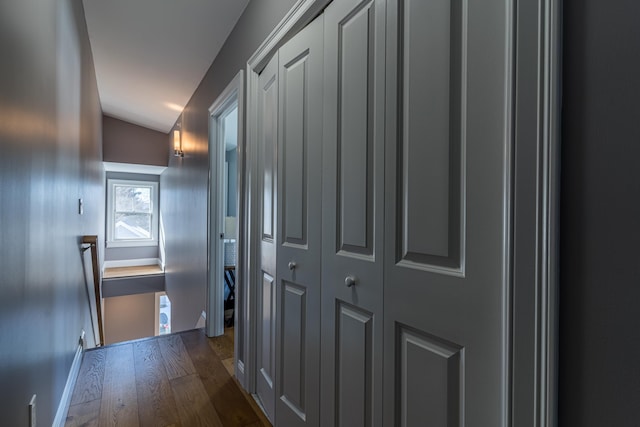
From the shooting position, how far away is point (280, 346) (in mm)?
1586

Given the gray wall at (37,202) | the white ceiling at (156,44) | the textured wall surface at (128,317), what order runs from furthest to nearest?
the textured wall surface at (128,317), the white ceiling at (156,44), the gray wall at (37,202)

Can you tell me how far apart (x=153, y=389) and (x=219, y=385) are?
1.34 feet

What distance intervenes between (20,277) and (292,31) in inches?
59.5

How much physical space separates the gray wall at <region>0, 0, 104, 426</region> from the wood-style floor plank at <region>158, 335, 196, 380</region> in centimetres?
61

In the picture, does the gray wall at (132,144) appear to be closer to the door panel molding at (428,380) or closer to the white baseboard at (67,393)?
the white baseboard at (67,393)

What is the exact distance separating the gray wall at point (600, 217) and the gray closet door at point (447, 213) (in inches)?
4.0

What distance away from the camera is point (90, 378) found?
211 cm

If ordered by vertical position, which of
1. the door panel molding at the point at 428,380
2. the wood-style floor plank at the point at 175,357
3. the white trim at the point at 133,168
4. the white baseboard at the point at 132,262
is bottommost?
the wood-style floor plank at the point at 175,357

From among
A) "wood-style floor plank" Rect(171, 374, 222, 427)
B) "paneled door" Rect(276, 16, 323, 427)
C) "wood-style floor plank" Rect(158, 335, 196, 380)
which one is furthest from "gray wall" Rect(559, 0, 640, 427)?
"wood-style floor plank" Rect(158, 335, 196, 380)

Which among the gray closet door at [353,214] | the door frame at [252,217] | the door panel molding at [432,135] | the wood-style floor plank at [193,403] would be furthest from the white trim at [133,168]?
the door panel molding at [432,135]

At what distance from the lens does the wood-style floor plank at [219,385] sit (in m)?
1.73

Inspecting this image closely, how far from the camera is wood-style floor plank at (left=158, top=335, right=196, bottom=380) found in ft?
7.20

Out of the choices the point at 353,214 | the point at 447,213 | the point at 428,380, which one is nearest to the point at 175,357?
the point at 353,214

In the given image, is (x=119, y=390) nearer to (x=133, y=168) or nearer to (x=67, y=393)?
(x=67, y=393)
